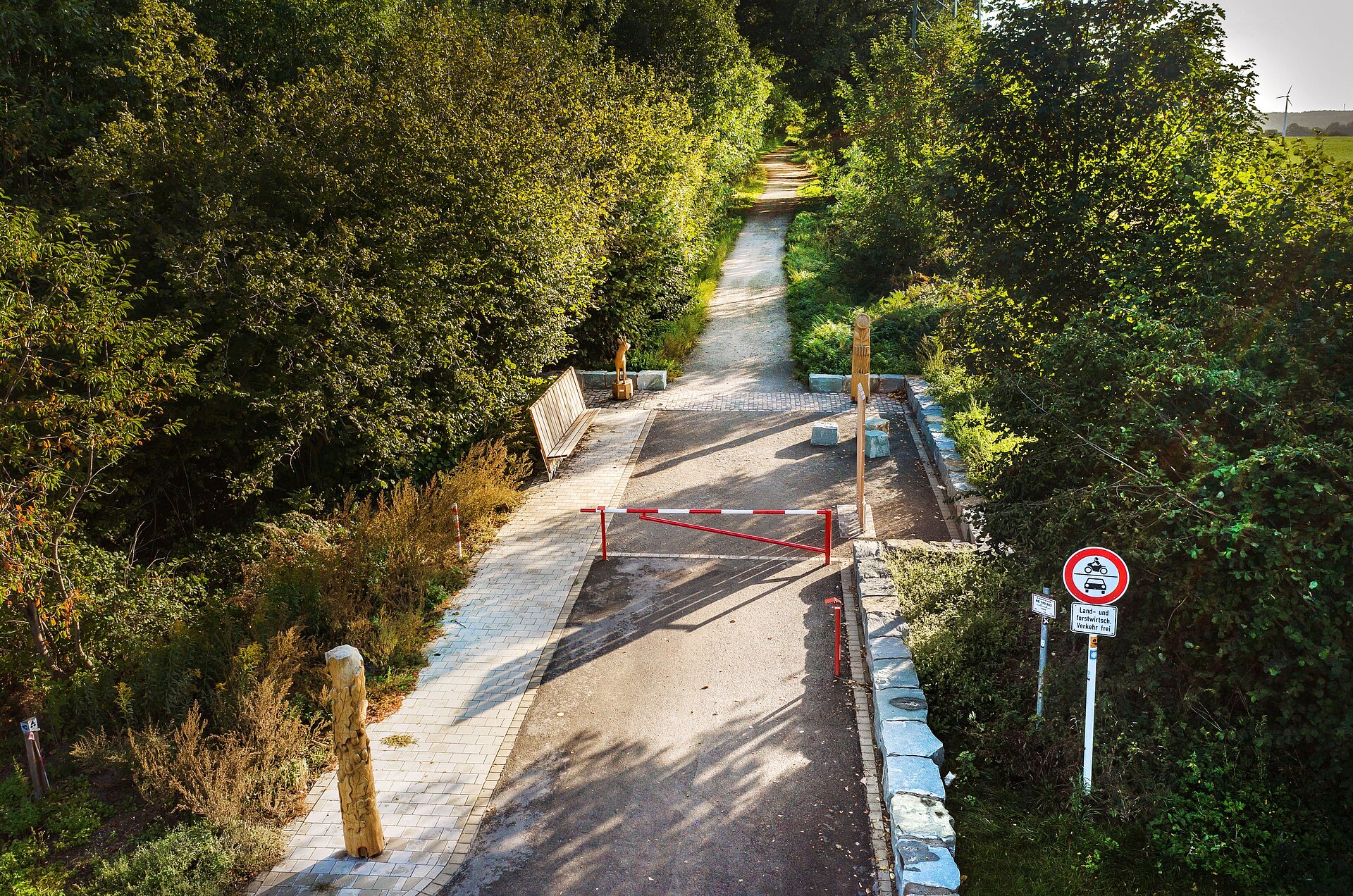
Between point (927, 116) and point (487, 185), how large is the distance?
13514 mm

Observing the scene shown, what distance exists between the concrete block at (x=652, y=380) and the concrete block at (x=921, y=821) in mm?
12356

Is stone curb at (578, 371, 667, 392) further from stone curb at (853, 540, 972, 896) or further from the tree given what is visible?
the tree

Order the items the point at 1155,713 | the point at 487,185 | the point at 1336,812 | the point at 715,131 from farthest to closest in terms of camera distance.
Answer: the point at 715,131, the point at 487,185, the point at 1155,713, the point at 1336,812

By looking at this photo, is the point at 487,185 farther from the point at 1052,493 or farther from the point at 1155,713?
the point at 1155,713

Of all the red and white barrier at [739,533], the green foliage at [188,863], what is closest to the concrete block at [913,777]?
the red and white barrier at [739,533]

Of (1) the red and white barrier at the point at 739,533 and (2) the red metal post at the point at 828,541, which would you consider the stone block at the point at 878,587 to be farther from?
(1) the red and white barrier at the point at 739,533

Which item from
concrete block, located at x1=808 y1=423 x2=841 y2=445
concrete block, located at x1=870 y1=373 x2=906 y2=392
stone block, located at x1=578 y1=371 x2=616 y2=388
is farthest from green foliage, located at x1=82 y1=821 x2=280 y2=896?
concrete block, located at x1=870 y1=373 x2=906 y2=392

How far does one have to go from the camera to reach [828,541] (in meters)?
10.5

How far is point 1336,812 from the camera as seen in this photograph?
18.7 feet

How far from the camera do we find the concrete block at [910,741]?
6691mm

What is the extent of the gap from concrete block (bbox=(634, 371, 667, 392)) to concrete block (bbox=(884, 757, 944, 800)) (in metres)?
11.9

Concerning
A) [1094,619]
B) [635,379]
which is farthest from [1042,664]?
[635,379]

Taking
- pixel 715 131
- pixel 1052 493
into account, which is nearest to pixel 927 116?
pixel 715 131

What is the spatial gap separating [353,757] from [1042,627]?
5.24 m
